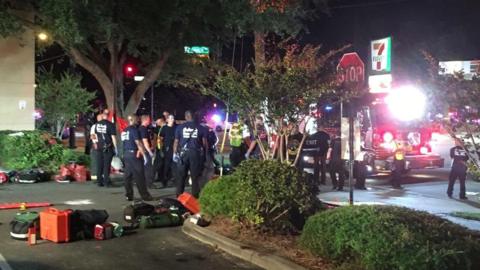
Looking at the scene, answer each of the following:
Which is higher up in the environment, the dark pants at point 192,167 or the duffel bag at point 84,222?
the dark pants at point 192,167

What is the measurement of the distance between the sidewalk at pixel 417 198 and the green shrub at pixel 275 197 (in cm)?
355

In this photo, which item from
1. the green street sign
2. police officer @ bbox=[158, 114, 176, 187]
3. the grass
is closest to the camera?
the grass

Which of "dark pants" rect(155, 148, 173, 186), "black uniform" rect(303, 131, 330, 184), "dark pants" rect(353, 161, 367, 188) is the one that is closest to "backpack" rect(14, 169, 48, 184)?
"dark pants" rect(155, 148, 173, 186)

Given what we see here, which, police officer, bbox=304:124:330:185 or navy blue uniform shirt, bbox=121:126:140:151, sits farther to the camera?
police officer, bbox=304:124:330:185

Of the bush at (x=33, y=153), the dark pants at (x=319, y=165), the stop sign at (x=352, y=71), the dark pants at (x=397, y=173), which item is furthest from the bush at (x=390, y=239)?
the bush at (x=33, y=153)

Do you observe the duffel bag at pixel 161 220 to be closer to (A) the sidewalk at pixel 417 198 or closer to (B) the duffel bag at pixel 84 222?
(B) the duffel bag at pixel 84 222

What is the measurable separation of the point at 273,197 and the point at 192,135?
13.9ft

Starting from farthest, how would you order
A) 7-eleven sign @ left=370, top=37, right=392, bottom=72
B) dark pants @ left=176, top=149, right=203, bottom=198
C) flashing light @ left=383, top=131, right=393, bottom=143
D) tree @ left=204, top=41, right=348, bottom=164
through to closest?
1. flashing light @ left=383, top=131, right=393, bottom=143
2. 7-eleven sign @ left=370, top=37, right=392, bottom=72
3. dark pants @ left=176, top=149, right=203, bottom=198
4. tree @ left=204, top=41, right=348, bottom=164

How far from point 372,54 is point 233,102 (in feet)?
32.1

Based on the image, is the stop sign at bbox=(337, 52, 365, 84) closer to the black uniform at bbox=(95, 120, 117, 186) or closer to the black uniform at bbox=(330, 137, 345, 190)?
the black uniform at bbox=(330, 137, 345, 190)

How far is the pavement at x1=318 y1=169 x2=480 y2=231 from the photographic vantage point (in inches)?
496

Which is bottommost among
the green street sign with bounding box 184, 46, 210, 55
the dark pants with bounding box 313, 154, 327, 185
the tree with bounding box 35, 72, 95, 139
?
the dark pants with bounding box 313, 154, 327, 185

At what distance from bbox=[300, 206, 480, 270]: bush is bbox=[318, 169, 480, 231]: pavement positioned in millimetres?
3798

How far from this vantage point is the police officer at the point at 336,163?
600 inches
